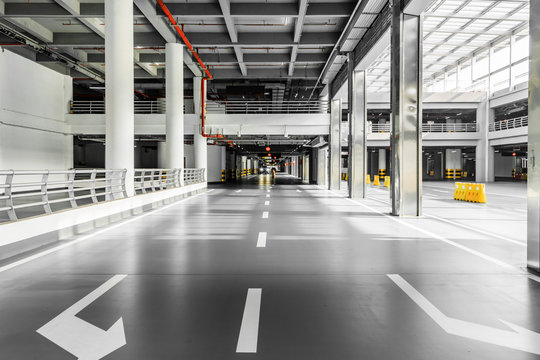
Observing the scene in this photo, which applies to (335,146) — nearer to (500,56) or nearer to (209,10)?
(209,10)

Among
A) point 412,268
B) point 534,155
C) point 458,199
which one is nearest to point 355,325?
point 412,268

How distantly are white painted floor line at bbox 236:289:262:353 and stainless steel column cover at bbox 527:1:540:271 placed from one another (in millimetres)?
4236

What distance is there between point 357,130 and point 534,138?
16.3 m

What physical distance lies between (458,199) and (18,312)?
19989 millimetres

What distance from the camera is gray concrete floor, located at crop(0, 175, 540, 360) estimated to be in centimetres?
351

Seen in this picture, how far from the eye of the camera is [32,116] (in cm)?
2450

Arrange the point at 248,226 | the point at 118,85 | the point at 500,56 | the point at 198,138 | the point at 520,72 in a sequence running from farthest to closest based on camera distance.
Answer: the point at 500,56 < the point at 520,72 < the point at 198,138 < the point at 118,85 < the point at 248,226

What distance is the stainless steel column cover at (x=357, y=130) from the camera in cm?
2191

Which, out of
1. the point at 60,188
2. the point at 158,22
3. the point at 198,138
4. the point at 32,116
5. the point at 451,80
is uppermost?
the point at 451,80

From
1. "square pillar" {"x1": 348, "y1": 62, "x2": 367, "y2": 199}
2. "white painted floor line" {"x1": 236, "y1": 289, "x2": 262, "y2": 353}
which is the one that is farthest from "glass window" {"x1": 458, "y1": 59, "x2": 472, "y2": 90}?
"white painted floor line" {"x1": 236, "y1": 289, "x2": 262, "y2": 353}

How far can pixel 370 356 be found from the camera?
331 centimetres

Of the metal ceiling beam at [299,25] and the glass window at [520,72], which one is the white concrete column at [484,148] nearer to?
the glass window at [520,72]

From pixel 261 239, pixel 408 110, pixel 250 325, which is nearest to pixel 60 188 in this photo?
pixel 261 239

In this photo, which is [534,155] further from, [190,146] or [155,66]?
[190,146]
